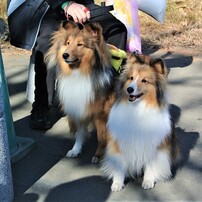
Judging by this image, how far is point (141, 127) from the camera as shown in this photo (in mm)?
3092

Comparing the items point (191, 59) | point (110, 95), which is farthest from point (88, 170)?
point (191, 59)

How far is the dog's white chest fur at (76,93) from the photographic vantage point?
3.50m

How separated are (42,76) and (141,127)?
58.2 inches

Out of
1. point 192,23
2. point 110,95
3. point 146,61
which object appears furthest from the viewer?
point 192,23

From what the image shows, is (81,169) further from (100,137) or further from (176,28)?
(176,28)

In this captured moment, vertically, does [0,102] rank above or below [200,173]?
above

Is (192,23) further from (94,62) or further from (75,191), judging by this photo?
(75,191)

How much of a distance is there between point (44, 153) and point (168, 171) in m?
1.17

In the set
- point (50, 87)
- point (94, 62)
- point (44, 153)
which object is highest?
point (94, 62)

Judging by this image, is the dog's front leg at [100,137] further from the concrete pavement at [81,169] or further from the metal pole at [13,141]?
the metal pole at [13,141]

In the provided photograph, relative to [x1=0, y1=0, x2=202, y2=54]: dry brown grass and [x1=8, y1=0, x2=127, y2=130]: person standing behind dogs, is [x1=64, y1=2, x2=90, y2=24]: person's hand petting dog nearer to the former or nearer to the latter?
[x1=8, y1=0, x2=127, y2=130]: person standing behind dogs

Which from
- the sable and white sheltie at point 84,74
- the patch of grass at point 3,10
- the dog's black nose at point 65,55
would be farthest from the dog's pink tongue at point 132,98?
the patch of grass at point 3,10

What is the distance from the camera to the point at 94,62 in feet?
11.3

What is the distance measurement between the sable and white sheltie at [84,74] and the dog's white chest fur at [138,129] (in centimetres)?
38
